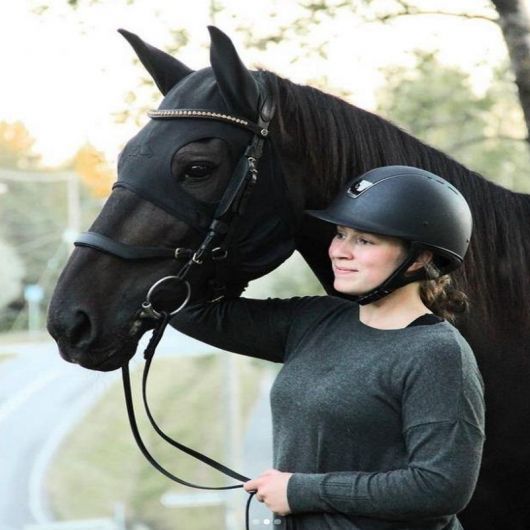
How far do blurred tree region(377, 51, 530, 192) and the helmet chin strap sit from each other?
405 cm

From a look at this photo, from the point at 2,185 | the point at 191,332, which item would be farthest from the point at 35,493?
the point at 191,332

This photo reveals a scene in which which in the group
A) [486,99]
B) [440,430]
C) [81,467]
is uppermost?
[440,430]

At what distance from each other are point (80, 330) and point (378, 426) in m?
0.88

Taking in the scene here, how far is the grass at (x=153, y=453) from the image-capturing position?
16312 millimetres

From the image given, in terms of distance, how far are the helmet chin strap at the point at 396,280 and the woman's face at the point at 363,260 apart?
0.01 m

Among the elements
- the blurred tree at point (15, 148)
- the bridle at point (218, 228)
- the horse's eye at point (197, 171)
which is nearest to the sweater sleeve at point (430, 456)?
the bridle at point (218, 228)

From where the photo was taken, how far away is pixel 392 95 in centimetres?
796

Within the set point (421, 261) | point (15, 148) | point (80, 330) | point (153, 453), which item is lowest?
point (153, 453)

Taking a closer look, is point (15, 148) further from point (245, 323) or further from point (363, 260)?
point (363, 260)

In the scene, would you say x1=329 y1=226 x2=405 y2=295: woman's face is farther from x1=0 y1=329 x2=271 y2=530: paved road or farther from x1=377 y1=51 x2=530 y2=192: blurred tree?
x1=0 y1=329 x2=271 y2=530: paved road

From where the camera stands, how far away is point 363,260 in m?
2.59

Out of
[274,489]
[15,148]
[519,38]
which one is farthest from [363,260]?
[15,148]

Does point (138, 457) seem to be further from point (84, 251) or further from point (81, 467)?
point (84, 251)

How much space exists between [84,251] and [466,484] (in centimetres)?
122
